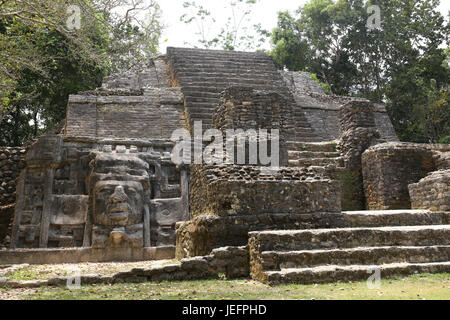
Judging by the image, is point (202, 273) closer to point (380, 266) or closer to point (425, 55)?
point (380, 266)

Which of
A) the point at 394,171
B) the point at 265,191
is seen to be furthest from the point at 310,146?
the point at 265,191

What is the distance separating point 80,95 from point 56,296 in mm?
10692

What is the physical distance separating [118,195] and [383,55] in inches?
809

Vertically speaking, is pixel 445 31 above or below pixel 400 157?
above

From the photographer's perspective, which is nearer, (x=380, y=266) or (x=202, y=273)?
(x=380, y=266)

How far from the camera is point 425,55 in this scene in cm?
2173

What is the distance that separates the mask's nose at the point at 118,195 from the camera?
7762 millimetres

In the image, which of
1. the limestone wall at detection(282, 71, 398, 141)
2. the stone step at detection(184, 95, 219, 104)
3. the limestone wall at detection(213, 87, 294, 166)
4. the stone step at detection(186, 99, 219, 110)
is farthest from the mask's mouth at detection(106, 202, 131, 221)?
the limestone wall at detection(282, 71, 398, 141)

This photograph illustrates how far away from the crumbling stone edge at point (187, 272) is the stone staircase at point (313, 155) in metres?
4.42

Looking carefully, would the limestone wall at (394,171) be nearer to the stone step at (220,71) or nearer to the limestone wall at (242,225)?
the limestone wall at (242,225)

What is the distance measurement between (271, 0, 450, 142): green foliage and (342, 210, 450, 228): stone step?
14096 mm

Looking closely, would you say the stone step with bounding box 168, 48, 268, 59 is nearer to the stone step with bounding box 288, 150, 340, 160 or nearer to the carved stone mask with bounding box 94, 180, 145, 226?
the stone step with bounding box 288, 150, 340, 160

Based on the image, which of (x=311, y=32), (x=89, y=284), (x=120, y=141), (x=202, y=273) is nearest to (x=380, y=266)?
(x=202, y=273)

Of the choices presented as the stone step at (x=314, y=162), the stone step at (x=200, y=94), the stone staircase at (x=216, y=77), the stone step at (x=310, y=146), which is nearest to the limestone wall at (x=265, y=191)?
the stone step at (x=314, y=162)
